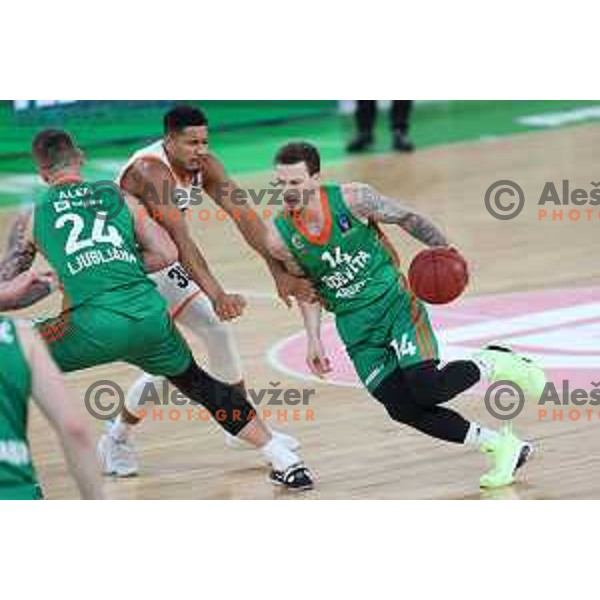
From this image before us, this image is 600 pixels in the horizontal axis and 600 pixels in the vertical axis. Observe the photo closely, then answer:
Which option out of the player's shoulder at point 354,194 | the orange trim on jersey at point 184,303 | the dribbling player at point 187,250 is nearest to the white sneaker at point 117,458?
the dribbling player at point 187,250

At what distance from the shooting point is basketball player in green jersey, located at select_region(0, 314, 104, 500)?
723 cm

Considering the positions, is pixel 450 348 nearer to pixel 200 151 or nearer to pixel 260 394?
pixel 260 394

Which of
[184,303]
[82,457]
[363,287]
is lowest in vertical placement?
[184,303]

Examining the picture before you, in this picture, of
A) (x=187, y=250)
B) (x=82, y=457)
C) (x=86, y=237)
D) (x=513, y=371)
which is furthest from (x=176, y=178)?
(x=82, y=457)

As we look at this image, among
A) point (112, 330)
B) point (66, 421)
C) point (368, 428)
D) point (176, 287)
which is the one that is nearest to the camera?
point (66, 421)

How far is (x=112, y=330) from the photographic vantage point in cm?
1071

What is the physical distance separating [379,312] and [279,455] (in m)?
0.90

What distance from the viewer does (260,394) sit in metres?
12.9

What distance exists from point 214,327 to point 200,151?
3.46ft

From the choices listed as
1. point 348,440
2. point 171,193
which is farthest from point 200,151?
point 348,440

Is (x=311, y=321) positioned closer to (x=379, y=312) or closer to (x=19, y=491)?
(x=379, y=312)

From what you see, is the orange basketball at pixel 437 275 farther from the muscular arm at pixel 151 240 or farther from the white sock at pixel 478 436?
the muscular arm at pixel 151 240

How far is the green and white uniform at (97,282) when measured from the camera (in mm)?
10625

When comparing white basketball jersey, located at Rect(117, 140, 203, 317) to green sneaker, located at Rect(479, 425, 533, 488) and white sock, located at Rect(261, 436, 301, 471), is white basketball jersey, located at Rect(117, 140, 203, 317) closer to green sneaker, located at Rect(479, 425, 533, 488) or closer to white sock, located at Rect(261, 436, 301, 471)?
white sock, located at Rect(261, 436, 301, 471)
